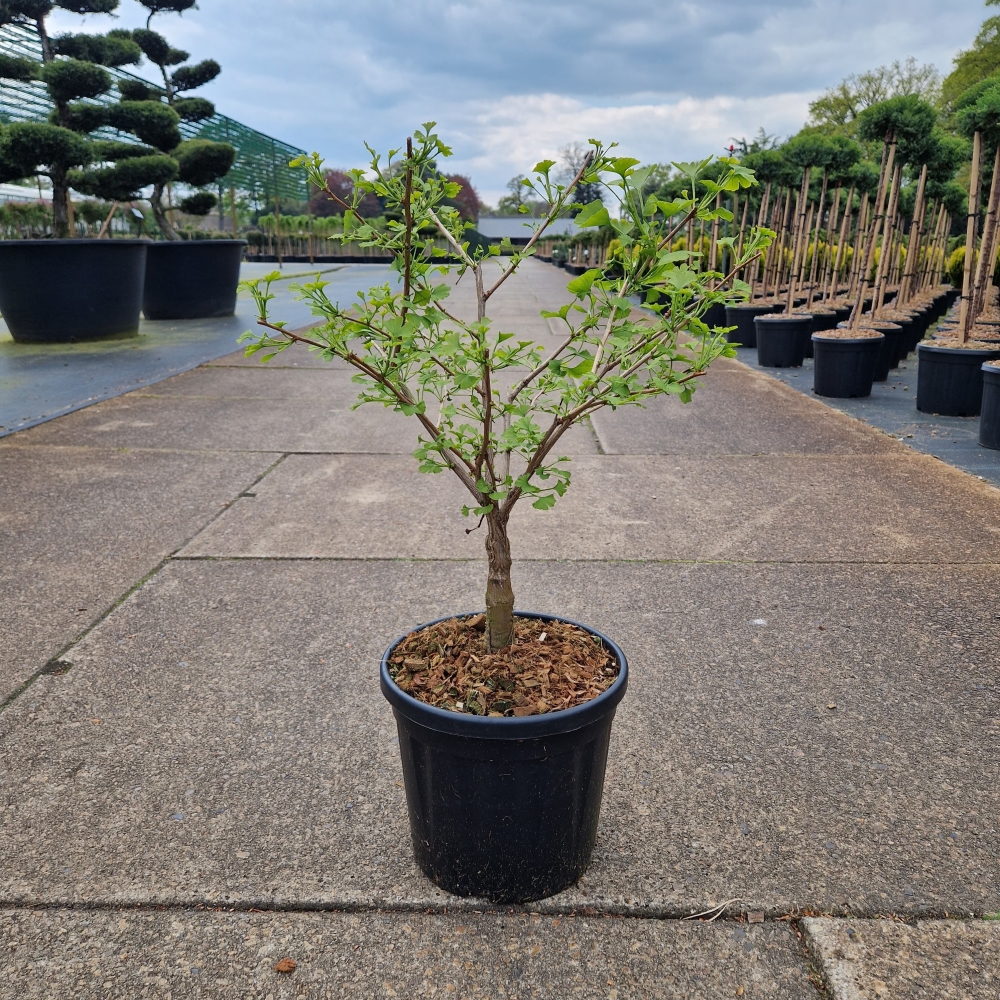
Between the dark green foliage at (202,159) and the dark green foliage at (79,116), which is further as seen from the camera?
the dark green foliage at (202,159)

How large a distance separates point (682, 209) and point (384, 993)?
1607 millimetres

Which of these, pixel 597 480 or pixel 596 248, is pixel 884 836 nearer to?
pixel 597 480

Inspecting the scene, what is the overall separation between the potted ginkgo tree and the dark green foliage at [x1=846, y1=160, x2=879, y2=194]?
925 cm

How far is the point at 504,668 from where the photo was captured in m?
1.87

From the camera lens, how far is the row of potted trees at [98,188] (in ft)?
30.0

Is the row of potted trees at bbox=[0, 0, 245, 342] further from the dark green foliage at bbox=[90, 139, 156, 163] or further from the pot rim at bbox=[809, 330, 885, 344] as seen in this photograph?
the pot rim at bbox=[809, 330, 885, 344]

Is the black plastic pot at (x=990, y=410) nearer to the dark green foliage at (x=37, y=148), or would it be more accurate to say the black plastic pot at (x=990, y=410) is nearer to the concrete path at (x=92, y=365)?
the concrete path at (x=92, y=365)

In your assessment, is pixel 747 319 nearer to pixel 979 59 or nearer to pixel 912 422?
pixel 912 422

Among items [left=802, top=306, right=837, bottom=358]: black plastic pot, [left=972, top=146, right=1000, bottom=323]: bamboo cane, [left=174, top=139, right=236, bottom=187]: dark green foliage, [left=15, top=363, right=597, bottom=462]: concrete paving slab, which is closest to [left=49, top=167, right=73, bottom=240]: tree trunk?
[left=174, top=139, right=236, bottom=187]: dark green foliage

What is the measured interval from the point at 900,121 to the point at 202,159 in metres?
9.77

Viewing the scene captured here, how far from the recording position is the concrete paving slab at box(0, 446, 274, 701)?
2.97 meters

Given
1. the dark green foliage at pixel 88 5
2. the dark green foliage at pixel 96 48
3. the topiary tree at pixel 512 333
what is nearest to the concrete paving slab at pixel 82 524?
the topiary tree at pixel 512 333

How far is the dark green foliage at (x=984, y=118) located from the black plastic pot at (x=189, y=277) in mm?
9386

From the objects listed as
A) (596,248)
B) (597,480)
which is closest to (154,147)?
(597,480)
